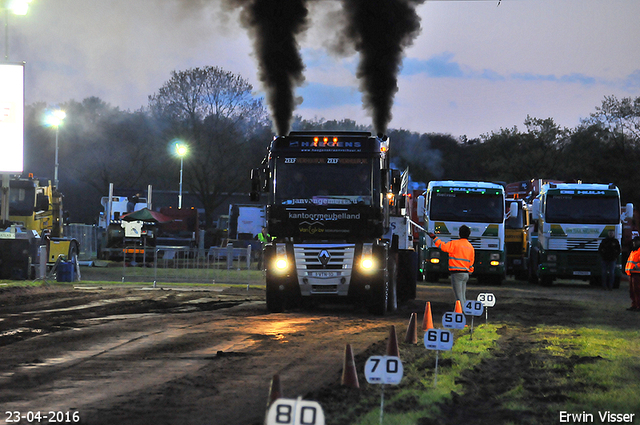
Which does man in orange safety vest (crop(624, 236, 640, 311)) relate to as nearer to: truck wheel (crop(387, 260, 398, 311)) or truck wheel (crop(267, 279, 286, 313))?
truck wheel (crop(387, 260, 398, 311))

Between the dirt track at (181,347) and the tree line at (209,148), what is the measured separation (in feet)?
114

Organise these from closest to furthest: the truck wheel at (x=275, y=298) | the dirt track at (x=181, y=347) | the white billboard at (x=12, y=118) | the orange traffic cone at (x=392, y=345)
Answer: the dirt track at (x=181, y=347)
the orange traffic cone at (x=392, y=345)
the truck wheel at (x=275, y=298)
the white billboard at (x=12, y=118)

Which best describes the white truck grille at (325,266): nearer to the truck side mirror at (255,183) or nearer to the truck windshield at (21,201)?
the truck side mirror at (255,183)

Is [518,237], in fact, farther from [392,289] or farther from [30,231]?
[30,231]

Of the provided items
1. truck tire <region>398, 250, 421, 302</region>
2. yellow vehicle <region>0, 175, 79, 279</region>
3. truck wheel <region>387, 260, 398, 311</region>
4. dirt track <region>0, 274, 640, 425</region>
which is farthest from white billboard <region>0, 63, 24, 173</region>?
truck wheel <region>387, 260, 398, 311</region>

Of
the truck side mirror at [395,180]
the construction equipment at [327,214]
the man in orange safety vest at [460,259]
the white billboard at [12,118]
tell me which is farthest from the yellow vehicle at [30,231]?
the man in orange safety vest at [460,259]

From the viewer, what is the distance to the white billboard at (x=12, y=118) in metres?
24.6

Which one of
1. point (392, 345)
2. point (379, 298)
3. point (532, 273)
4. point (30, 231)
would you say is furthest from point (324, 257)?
point (532, 273)

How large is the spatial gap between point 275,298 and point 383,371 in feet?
34.1

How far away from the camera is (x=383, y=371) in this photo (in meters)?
6.80

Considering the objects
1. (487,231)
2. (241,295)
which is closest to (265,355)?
(241,295)

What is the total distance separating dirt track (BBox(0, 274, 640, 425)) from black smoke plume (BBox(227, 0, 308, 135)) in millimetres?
5415

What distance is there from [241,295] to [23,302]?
6.18 m

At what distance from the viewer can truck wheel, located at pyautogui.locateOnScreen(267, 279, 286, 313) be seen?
16.7 metres
